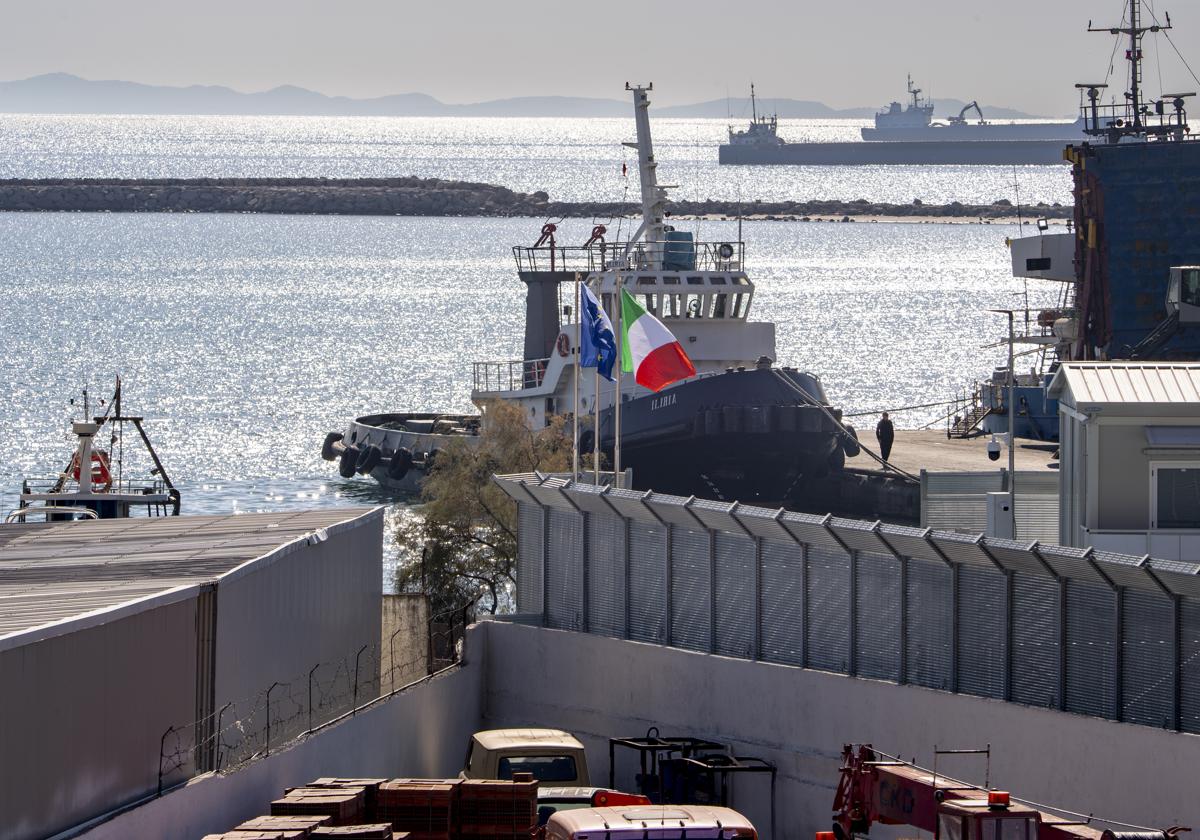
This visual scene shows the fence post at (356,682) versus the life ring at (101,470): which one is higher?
the life ring at (101,470)

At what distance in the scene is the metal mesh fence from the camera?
16.4 metres

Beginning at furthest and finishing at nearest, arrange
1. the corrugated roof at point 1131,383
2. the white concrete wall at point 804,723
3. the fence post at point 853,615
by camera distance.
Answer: the corrugated roof at point 1131,383
the fence post at point 853,615
the white concrete wall at point 804,723

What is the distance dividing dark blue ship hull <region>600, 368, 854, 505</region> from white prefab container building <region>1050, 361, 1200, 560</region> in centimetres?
2342

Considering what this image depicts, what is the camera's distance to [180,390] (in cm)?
8838

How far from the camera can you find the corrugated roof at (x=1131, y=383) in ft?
68.8

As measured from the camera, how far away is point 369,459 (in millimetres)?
56875

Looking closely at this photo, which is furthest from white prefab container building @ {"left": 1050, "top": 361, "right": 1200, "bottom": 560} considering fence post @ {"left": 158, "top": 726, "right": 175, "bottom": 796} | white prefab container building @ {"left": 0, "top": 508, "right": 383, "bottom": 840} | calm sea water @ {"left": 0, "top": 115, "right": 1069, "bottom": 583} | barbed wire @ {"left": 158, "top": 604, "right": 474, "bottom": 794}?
calm sea water @ {"left": 0, "top": 115, "right": 1069, "bottom": 583}

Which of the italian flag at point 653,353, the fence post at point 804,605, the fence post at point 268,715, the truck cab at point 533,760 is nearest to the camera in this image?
the fence post at point 268,715

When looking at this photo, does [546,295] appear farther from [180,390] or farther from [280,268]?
[280,268]

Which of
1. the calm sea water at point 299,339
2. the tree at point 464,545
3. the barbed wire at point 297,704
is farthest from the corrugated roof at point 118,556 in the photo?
the calm sea water at point 299,339

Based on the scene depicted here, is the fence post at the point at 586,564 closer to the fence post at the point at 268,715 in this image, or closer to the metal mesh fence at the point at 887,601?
the metal mesh fence at the point at 887,601

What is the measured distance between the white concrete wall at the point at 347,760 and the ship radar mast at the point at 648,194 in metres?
26.9

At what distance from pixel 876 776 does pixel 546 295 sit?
4019cm

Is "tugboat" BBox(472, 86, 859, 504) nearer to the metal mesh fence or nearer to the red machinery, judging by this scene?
the metal mesh fence
